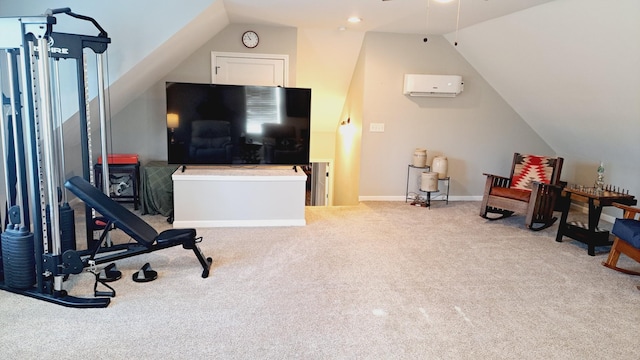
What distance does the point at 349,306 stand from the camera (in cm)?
295

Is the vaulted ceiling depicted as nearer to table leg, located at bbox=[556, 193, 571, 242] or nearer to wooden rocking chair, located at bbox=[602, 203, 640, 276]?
table leg, located at bbox=[556, 193, 571, 242]

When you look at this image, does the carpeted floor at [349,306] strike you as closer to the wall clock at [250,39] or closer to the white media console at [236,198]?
the white media console at [236,198]

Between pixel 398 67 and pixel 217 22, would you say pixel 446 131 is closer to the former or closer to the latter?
pixel 398 67

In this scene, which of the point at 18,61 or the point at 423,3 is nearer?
the point at 18,61

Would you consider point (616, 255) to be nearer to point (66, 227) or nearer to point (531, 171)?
point (531, 171)

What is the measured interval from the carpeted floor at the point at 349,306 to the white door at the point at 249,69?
2062 mm

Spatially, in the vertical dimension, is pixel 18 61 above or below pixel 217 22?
below

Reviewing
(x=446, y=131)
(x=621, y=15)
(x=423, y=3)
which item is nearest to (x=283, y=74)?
(x=423, y=3)

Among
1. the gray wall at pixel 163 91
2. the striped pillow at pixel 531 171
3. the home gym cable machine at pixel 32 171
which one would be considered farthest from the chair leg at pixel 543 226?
the home gym cable machine at pixel 32 171

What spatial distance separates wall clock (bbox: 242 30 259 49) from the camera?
531 centimetres

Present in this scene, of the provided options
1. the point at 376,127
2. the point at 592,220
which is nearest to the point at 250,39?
the point at 376,127

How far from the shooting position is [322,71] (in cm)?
610

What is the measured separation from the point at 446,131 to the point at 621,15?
270cm

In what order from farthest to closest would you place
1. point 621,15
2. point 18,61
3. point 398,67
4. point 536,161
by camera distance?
point 398,67 < point 536,161 < point 621,15 < point 18,61
